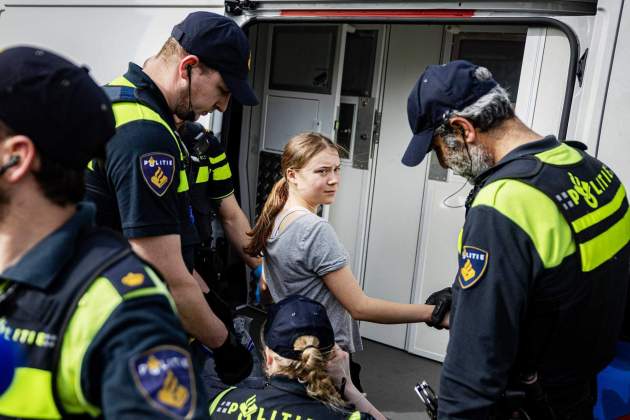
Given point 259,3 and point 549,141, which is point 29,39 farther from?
point 549,141

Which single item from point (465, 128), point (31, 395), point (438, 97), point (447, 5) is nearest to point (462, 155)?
point (465, 128)

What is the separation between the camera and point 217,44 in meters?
1.94

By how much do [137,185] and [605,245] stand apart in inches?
50.9

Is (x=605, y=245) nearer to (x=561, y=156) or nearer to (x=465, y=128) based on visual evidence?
(x=561, y=156)

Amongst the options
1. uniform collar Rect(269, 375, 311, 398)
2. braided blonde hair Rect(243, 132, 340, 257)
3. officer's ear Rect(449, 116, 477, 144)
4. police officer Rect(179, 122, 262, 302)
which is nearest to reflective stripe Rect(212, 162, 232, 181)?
police officer Rect(179, 122, 262, 302)

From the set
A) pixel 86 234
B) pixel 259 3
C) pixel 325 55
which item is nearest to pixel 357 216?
pixel 325 55

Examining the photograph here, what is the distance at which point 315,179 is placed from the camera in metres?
2.48

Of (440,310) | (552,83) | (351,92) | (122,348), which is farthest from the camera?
(351,92)

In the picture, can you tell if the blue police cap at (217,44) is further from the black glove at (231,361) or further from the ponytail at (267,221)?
the black glove at (231,361)

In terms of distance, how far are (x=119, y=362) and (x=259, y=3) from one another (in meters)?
2.53

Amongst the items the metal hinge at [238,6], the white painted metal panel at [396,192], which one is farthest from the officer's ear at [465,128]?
the white painted metal panel at [396,192]

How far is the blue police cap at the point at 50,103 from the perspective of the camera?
92 cm

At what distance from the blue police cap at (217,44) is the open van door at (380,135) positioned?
1.55 metres

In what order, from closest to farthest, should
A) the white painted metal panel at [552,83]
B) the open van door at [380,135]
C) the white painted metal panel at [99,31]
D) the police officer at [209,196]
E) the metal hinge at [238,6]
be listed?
the white painted metal panel at [552,83] → the police officer at [209,196] → the metal hinge at [238,6] → the white painted metal panel at [99,31] → the open van door at [380,135]
